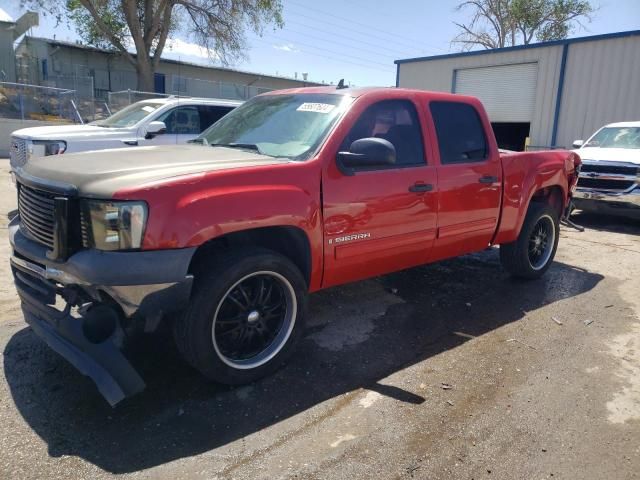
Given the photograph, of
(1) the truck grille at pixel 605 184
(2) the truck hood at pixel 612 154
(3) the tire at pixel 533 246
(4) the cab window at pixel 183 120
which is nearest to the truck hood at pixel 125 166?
(3) the tire at pixel 533 246

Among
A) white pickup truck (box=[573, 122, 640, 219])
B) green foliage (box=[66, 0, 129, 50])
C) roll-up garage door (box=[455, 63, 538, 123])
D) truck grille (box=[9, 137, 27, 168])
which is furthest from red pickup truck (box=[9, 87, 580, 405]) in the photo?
green foliage (box=[66, 0, 129, 50])

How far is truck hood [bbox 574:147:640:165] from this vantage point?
9.38 m

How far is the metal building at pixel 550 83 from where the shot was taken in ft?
51.9

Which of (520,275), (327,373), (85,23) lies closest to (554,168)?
(520,275)

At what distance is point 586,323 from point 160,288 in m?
3.85

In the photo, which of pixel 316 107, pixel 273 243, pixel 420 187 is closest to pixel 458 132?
pixel 420 187

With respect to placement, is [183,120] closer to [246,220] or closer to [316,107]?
[316,107]

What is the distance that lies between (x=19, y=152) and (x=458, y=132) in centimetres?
717

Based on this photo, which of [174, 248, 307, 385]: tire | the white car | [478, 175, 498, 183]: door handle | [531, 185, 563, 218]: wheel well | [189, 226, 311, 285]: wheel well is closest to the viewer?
[174, 248, 307, 385]: tire

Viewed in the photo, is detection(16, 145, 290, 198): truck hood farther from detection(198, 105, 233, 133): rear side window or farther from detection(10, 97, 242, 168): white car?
detection(198, 105, 233, 133): rear side window

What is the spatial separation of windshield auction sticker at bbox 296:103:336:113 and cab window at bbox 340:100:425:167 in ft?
0.85

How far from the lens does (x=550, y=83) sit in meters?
17.8

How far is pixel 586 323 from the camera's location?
473 cm

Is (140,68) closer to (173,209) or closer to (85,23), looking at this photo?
(85,23)
